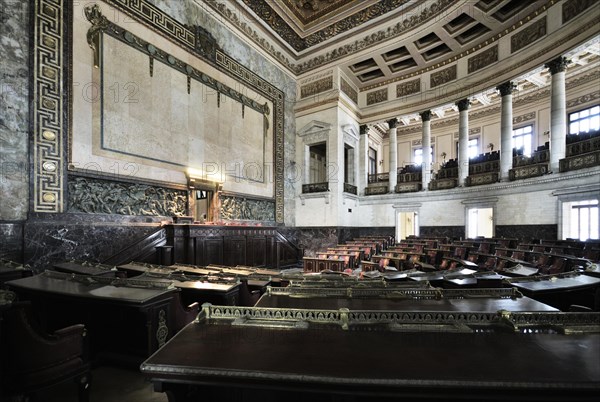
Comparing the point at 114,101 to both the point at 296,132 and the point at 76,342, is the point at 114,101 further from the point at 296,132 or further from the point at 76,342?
the point at 296,132

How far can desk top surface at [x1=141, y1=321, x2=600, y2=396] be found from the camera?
36.7 inches

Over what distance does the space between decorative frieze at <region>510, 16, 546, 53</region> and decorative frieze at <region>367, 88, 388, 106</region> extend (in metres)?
6.12

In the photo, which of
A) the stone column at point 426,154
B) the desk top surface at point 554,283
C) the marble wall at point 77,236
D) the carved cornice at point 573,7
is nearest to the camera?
the desk top surface at point 554,283

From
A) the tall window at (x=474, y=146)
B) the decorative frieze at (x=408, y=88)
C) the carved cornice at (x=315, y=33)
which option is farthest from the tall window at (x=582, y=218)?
the tall window at (x=474, y=146)

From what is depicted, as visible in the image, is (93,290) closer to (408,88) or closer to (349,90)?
(349,90)

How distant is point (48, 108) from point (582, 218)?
16.5 m

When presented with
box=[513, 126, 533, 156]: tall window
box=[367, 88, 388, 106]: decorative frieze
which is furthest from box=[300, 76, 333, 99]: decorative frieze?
box=[513, 126, 533, 156]: tall window

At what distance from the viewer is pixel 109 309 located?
280 cm

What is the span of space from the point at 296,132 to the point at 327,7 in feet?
19.6

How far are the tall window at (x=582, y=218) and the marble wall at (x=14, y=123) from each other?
15660mm

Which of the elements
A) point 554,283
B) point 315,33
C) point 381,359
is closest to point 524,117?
point 315,33

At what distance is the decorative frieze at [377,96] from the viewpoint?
1662 centimetres

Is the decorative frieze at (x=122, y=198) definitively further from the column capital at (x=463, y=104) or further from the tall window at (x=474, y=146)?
the tall window at (x=474, y=146)

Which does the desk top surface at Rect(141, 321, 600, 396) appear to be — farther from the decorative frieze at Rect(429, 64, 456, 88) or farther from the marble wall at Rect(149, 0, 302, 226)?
the decorative frieze at Rect(429, 64, 456, 88)
